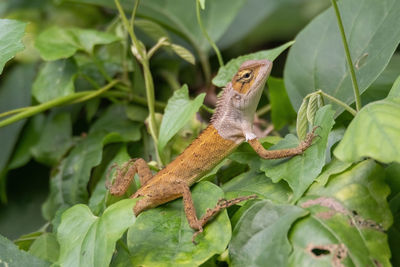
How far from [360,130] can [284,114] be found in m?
0.97

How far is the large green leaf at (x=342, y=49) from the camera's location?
1890mm

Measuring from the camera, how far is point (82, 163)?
251 centimetres

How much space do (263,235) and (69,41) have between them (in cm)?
163

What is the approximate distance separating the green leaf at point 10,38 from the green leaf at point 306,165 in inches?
40.9

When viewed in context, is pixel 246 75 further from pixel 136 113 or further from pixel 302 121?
pixel 136 113

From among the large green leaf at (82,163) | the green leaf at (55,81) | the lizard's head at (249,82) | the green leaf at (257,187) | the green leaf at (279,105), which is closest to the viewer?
the green leaf at (257,187)

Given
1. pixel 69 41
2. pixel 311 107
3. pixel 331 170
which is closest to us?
pixel 331 170

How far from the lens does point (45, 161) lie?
279cm

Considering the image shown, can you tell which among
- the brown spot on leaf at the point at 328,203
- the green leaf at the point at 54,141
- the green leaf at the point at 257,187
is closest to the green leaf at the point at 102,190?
the green leaf at the point at 54,141

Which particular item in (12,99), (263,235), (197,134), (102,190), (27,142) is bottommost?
(27,142)

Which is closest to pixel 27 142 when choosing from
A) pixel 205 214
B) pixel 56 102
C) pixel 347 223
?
pixel 56 102

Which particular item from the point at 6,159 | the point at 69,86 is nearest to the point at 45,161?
the point at 6,159

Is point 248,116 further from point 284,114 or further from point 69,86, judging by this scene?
point 69,86

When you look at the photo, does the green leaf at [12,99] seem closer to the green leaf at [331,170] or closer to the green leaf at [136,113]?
the green leaf at [136,113]
